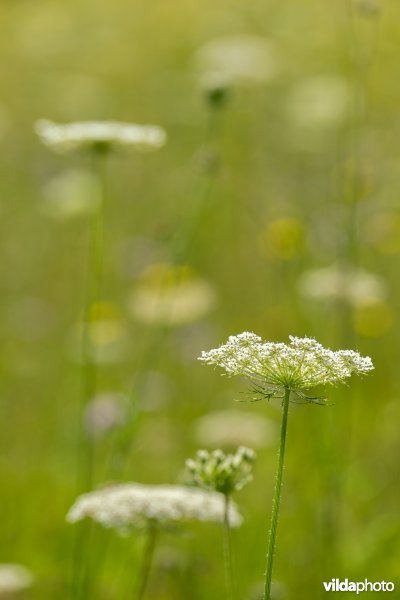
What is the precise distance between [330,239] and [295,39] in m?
6.70

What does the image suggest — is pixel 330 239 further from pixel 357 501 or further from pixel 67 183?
pixel 357 501

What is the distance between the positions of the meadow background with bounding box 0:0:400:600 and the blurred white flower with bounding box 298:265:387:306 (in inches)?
0.7

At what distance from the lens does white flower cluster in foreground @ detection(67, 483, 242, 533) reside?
6.71ft

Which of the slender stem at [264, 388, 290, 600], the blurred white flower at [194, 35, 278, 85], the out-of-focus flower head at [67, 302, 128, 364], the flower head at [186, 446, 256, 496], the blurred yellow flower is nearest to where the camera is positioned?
the slender stem at [264, 388, 290, 600]

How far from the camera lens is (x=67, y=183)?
238 inches

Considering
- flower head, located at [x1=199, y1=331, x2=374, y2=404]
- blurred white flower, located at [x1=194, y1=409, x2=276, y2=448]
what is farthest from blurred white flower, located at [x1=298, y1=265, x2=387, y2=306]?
flower head, located at [x1=199, y1=331, x2=374, y2=404]

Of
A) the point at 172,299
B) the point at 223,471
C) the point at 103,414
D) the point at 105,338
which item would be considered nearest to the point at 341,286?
the point at 172,299

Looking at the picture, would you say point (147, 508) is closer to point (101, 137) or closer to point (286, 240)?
point (101, 137)

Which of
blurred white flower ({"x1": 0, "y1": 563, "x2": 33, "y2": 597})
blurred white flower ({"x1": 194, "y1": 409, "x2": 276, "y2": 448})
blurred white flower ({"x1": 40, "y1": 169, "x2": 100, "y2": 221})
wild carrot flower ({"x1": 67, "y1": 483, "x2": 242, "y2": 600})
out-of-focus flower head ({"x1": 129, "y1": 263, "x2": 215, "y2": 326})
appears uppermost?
blurred white flower ({"x1": 40, "y1": 169, "x2": 100, "y2": 221})

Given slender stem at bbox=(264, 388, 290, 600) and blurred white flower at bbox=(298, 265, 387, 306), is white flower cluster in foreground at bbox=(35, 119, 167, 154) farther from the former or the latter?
slender stem at bbox=(264, 388, 290, 600)

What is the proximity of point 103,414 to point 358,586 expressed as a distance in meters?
2.03

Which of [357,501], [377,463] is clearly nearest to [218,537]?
[357,501]

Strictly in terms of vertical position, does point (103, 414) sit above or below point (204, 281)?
below

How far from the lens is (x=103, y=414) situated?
4723mm
